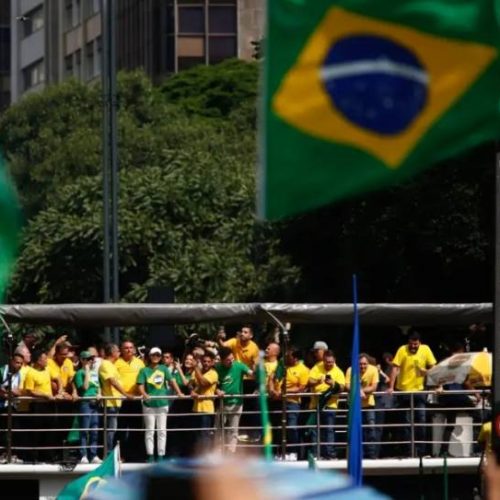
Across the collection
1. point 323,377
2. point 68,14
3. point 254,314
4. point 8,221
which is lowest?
point 323,377

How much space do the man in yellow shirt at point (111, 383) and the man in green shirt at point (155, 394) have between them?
227 millimetres

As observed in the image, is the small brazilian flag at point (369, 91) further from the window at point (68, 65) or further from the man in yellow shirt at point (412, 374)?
the window at point (68, 65)

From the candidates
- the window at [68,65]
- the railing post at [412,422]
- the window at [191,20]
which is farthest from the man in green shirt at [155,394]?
the window at [68,65]

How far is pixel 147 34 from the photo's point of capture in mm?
81125

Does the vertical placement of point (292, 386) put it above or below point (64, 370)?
below

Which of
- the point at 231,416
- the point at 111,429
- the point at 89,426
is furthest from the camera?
the point at 89,426

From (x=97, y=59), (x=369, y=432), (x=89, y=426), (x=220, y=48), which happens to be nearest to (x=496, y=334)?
(x=89, y=426)

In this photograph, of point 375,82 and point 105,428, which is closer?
point 375,82

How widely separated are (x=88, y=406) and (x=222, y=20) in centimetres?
5774

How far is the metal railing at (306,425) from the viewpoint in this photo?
2348 centimetres

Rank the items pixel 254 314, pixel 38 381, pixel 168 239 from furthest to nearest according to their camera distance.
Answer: pixel 168 239 → pixel 254 314 → pixel 38 381

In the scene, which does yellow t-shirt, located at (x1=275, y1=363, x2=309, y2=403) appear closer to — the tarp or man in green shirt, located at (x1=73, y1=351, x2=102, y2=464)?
the tarp

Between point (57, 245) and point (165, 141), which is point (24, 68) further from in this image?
point (57, 245)

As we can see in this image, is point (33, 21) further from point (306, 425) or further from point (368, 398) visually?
point (368, 398)
